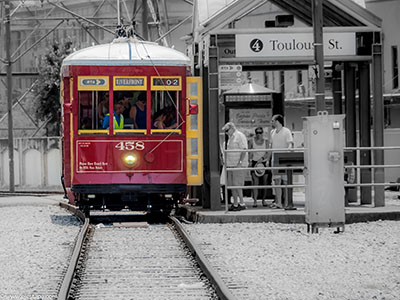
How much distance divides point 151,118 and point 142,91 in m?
0.52

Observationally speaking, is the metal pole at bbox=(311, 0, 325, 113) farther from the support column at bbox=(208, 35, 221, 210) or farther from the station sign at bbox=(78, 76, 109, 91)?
the station sign at bbox=(78, 76, 109, 91)

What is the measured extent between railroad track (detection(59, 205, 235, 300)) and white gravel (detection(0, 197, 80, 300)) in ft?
0.84

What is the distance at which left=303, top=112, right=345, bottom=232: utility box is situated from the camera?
1584 centimetres

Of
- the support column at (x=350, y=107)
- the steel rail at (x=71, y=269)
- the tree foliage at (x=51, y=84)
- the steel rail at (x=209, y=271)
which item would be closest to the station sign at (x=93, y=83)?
the steel rail at (x=71, y=269)

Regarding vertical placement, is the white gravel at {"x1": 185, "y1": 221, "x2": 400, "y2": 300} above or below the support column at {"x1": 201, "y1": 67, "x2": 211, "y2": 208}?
below

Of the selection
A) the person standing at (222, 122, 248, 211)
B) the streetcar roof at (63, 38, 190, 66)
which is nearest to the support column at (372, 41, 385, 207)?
the person standing at (222, 122, 248, 211)

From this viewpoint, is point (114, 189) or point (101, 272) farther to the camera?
point (114, 189)

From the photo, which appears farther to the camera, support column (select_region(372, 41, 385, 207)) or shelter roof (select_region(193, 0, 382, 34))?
support column (select_region(372, 41, 385, 207))

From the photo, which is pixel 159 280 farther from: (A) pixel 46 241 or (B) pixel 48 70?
(B) pixel 48 70

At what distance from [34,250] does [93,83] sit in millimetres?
4696

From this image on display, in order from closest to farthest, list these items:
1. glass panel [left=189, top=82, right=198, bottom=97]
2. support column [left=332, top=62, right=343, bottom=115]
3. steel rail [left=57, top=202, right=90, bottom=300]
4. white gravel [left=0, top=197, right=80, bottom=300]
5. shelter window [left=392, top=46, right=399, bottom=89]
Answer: steel rail [left=57, top=202, right=90, bottom=300] < white gravel [left=0, top=197, right=80, bottom=300] < glass panel [left=189, top=82, right=198, bottom=97] < support column [left=332, top=62, right=343, bottom=115] < shelter window [left=392, top=46, right=399, bottom=89]

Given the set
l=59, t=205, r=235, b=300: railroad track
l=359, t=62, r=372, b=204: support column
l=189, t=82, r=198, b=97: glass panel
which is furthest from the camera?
l=359, t=62, r=372, b=204: support column


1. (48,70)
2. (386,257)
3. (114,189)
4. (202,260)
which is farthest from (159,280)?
(48,70)

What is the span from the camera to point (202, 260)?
12.0 meters
